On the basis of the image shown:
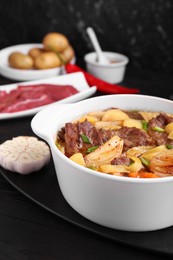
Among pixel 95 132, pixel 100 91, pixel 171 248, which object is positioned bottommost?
pixel 100 91

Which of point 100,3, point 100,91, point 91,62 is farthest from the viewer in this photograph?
point 100,3

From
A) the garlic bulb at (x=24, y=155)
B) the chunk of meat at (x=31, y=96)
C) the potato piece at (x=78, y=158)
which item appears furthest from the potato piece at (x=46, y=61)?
the potato piece at (x=78, y=158)

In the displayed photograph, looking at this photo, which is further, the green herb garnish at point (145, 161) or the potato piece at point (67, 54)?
the potato piece at point (67, 54)

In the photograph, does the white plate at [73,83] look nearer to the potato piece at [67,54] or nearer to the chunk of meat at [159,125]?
the potato piece at [67,54]

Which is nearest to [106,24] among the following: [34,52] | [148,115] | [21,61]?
[34,52]

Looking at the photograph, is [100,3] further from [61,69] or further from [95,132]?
[95,132]

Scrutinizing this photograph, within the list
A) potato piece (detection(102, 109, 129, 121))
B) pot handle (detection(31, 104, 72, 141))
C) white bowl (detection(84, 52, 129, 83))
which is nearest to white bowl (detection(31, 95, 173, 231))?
pot handle (detection(31, 104, 72, 141))

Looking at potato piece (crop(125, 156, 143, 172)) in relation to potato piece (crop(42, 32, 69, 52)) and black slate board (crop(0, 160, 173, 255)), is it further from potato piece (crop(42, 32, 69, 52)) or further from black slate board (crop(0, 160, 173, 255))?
potato piece (crop(42, 32, 69, 52))

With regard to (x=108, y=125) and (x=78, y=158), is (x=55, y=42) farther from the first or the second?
(x=78, y=158)

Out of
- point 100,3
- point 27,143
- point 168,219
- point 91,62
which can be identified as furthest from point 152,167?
point 100,3
